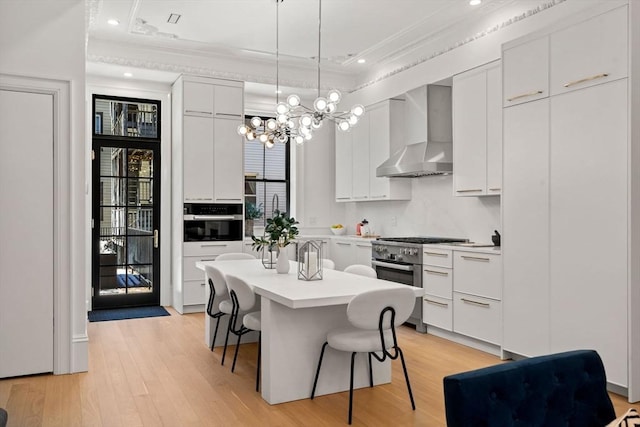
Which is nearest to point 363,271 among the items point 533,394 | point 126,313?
point 533,394

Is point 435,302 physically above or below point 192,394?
above

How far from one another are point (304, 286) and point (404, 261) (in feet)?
7.14

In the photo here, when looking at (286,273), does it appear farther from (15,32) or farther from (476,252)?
(15,32)

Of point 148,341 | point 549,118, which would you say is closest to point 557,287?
point 549,118

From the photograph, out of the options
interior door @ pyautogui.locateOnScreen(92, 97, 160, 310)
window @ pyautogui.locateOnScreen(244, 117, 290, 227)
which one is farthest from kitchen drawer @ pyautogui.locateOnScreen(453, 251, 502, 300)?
interior door @ pyautogui.locateOnScreen(92, 97, 160, 310)

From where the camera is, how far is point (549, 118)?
3.68 metres

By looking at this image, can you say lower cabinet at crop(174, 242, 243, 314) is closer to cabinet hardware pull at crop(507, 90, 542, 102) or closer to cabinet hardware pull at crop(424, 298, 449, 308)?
cabinet hardware pull at crop(424, 298, 449, 308)

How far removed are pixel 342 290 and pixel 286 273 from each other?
0.90 meters

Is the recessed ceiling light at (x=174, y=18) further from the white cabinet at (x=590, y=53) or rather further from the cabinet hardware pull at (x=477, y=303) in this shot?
the cabinet hardware pull at (x=477, y=303)

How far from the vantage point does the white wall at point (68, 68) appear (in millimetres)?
3682

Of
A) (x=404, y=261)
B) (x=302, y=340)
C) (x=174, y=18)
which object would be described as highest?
(x=174, y=18)

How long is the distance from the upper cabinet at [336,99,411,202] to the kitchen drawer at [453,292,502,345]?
1827mm

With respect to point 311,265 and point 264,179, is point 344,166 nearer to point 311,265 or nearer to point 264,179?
point 264,179

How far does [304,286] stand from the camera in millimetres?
3281
